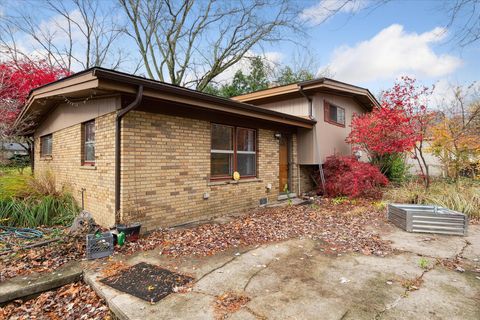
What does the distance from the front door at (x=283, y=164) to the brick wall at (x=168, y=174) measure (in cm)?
266

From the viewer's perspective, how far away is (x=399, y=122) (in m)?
9.45

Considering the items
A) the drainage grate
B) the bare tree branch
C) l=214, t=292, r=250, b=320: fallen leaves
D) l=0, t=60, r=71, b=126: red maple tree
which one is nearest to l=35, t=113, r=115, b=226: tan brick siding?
the drainage grate

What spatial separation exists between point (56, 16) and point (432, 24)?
72.5ft

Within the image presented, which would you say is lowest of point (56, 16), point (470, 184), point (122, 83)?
point (470, 184)

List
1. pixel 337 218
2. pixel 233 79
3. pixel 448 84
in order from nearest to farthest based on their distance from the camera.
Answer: pixel 337 218
pixel 448 84
pixel 233 79

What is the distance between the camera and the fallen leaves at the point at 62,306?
2982 mm

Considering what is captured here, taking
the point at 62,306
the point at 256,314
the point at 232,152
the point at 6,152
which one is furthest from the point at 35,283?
the point at 6,152

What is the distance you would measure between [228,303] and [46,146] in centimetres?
966

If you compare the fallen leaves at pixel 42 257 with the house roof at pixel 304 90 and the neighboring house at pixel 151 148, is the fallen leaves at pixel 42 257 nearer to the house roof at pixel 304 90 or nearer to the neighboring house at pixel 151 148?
the neighboring house at pixel 151 148

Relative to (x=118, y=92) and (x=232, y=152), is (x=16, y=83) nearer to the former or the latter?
(x=118, y=92)

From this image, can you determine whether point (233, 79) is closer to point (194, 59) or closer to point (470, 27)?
point (194, 59)

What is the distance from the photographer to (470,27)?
3.41 m

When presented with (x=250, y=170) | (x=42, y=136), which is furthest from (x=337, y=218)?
(x=42, y=136)

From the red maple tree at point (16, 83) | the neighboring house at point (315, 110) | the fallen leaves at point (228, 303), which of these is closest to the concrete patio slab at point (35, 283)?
the fallen leaves at point (228, 303)
